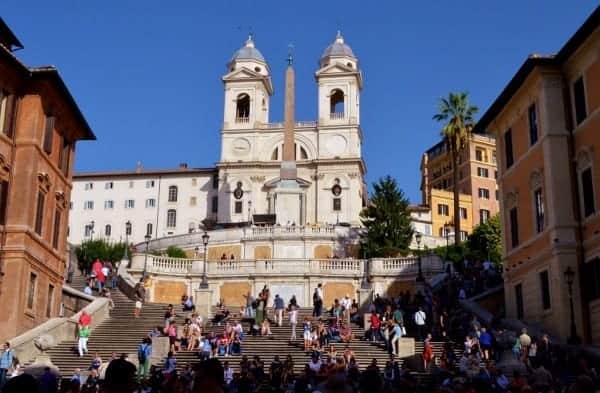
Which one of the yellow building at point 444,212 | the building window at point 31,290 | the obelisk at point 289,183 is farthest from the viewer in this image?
the yellow building at point 444,212

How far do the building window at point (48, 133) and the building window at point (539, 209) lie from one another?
65.1 ft

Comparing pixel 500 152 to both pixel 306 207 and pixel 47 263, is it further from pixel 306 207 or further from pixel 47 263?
pixel 306 207

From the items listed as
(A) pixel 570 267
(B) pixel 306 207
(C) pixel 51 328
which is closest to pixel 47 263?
(C) pixel 51 328

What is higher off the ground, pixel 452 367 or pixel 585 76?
pixel 585 76

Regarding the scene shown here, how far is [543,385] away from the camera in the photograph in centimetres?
1880

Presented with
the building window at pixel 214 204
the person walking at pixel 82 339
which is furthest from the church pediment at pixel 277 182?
the person walking at pixel 82 339

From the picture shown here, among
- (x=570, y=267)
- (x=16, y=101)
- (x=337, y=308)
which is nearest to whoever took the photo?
(x=570, y=267)

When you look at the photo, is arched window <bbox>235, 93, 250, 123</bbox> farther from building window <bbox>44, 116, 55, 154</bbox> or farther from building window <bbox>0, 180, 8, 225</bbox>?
building window <bbox>0, 180, 8, 225</bbox>

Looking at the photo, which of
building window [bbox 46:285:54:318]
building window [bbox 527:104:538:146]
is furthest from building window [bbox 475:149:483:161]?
building window [bbox 46:285:54:318]

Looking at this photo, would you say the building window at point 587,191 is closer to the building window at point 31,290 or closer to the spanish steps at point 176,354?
the spanish steps at point 176,354

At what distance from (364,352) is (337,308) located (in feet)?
20.6

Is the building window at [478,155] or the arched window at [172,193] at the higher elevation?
the building window at [478,155]

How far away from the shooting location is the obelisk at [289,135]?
91250 millimetres

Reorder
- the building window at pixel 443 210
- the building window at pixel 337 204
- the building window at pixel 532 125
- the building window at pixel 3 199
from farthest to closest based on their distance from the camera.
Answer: the building window at pixel 443 210, the building window at pixel 337 204, the building window at pixel 532 125, the building window at pixel 3 199
